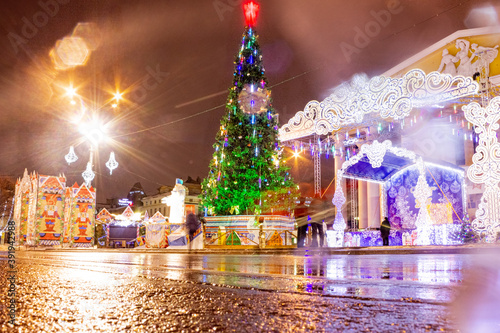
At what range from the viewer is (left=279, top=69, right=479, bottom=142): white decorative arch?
51.0 ft

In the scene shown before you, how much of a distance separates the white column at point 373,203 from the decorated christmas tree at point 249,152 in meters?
5.79

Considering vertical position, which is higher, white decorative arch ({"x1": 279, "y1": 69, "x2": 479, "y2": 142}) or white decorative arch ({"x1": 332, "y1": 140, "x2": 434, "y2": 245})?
white decorative arch ({"x1": 279, "y1": 69, "x2": 479, "y2": 142})

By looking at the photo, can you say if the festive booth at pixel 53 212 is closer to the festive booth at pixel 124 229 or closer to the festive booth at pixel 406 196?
the festive booth at pixel 124 229

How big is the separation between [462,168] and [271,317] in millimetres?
23867

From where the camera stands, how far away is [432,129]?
83.8 feet

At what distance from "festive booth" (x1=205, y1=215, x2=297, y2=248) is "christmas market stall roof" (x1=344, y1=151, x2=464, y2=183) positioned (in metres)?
4.63

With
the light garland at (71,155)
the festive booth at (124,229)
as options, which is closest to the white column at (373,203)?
the light garland at (71,155)

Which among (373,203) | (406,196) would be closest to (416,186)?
(406,196)

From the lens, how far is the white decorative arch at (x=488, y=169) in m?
14.2

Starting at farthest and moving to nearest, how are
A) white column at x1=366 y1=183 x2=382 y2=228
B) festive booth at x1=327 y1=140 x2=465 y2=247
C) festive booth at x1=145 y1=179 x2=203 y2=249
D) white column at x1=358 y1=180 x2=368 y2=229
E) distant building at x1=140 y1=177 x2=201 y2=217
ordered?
distant building at x1=140 y1=177 x2=201 y2=217, white column at x1=358 y1=180 x2=368 y2=229, white column at x1=366 y1=183 x2=382 y2=228, festive booth at x1=145 y1=179 x2=203 y2=249, festive booth at x1=327 y1=140 x2=465 y2=247

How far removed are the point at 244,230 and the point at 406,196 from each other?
991 cm

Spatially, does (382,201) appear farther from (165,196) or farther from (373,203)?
(165,196)

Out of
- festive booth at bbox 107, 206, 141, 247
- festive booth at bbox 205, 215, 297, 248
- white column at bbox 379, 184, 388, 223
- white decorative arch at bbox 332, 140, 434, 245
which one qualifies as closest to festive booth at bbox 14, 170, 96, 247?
festive booth at bbox 107, 206, 141, 247

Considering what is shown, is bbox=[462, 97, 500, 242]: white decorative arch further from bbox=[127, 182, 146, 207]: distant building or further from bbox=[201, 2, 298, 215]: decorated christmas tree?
bbox=[127, 182, 146, 207]: distant building
